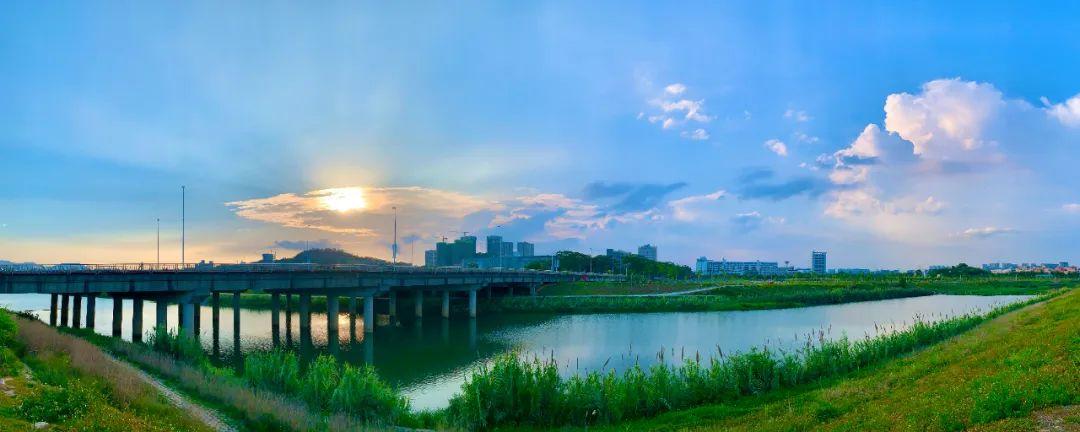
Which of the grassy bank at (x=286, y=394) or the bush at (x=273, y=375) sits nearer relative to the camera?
the grassy bank at (x=286, y=394)

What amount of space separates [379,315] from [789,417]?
3020 inches

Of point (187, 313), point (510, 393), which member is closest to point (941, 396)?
point (510, 393)

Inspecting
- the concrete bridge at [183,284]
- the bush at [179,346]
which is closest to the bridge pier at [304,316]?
the concrete bridge at [183,284]

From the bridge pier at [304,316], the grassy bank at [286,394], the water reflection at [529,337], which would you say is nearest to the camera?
the grassy bank at [286,394]

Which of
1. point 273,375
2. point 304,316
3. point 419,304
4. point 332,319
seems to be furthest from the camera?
point 419,304

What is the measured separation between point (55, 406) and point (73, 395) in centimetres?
107

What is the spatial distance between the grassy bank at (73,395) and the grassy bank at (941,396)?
1388 centimetres

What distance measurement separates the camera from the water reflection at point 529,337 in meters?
41.4

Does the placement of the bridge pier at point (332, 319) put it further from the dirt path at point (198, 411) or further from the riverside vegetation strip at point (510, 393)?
the dirt path at point (198, 411)

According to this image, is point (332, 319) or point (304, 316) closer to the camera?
point (332, 319)

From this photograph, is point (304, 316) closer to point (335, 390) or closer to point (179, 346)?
point (179, 346)

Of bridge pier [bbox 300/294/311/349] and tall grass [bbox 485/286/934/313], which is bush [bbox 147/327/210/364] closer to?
bridge pier [bbox 300/294/311/349]

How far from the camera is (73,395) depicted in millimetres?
16234

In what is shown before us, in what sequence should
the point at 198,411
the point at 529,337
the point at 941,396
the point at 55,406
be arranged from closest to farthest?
the point at 55,406, the point at 941,396, the point at 198,411, the point at 529,337
